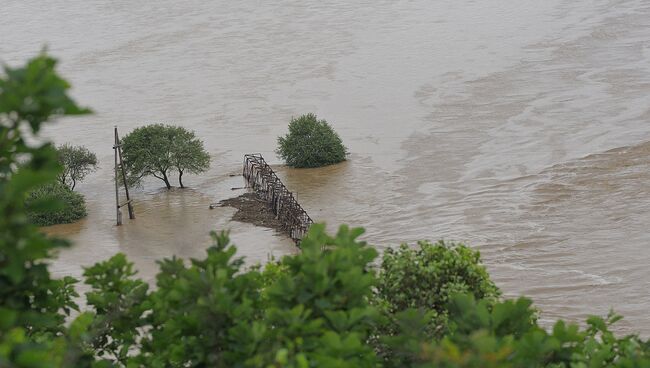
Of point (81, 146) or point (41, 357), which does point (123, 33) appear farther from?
point (41, 357)

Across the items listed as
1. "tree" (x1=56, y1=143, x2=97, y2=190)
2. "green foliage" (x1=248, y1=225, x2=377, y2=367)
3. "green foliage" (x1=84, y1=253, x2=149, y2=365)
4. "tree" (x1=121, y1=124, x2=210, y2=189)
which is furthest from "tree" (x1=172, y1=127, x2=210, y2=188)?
"green foliage" (x1=248, y1=225, x2=377, y2=367)

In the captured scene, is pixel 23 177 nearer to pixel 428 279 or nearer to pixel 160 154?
pixel 428 279

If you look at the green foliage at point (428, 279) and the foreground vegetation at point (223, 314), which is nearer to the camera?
the foreground vegetation at point (223, 314)

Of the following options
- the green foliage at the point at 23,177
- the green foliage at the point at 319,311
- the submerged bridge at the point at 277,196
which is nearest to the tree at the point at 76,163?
the submerged bridge at the point at 277,196

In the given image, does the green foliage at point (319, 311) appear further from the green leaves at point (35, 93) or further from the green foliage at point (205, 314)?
the green leaves at point (35, 93)

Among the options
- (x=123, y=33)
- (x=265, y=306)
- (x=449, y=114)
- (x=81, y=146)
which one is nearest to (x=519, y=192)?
(x=449, y=114)
